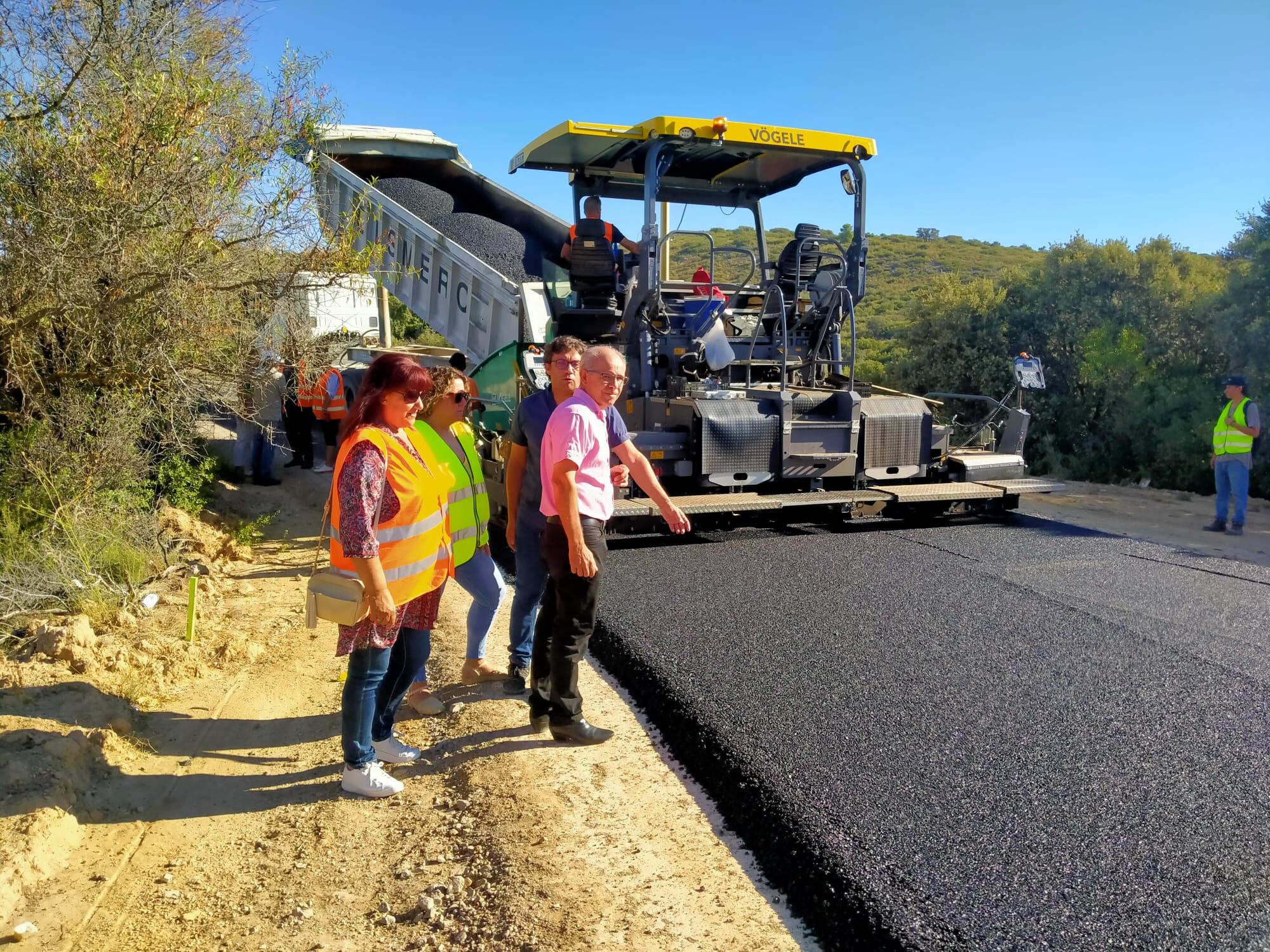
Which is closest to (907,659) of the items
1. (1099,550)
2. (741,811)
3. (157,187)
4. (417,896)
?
(741,811)

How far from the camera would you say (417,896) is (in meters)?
2.51

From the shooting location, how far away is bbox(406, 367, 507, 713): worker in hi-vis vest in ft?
12.3

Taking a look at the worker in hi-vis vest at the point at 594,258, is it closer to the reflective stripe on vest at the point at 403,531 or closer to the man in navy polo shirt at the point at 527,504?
the man in navy polo shirt at the point at 527,504

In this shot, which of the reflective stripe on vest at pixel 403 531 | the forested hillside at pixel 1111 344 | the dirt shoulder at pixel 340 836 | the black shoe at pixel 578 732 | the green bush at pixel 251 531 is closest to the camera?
the dirt shoulder at pixel 340 836

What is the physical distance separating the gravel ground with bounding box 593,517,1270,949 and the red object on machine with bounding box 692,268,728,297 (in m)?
2.34

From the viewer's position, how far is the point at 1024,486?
7238 mm

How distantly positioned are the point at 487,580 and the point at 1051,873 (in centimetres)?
238

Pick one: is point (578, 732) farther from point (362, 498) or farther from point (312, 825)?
point (362, 498)

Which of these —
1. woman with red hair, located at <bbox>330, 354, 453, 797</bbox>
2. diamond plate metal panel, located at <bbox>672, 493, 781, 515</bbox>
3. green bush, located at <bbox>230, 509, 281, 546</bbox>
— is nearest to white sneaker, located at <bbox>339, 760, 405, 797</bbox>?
woman with red hair, located at <bbox>330, 354, 453, 797</bbox>

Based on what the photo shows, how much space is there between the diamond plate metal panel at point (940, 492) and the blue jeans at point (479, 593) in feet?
12.2

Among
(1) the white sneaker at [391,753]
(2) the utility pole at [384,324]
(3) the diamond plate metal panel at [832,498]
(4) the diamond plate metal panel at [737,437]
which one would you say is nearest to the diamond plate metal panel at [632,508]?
(4) the diamond plate metal panel at [737,437]

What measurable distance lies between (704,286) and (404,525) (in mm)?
4825

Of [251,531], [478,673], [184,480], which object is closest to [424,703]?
[478,673]

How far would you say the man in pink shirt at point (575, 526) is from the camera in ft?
10.4
